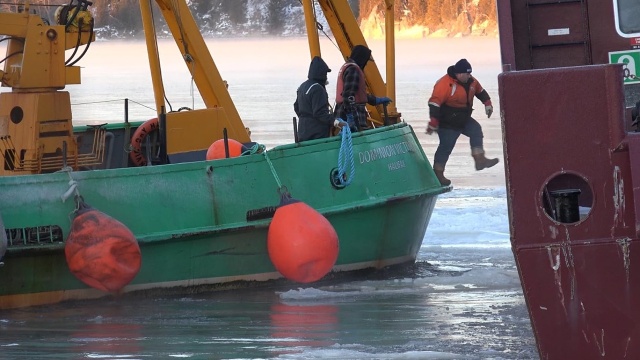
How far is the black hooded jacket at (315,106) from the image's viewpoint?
9.14 m

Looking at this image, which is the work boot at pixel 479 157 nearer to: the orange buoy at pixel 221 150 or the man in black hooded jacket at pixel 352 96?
the man in black hooded jacket at pixel 352 96

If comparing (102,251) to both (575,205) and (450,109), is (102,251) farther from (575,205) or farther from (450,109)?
(450,109)

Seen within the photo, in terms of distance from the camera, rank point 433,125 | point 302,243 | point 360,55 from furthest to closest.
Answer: point 433,125
point 360,55
point 302,243

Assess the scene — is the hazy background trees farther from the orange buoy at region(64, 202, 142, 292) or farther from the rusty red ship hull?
the rusty red ship hull

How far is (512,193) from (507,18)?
868mm

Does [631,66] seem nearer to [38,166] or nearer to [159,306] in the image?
[159,306]

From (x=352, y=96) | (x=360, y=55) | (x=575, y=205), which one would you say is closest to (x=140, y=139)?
(x=352, y=96)

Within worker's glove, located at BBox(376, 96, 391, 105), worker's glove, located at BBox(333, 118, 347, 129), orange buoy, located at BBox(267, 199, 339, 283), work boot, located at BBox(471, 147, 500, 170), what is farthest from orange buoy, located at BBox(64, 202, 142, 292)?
work boot, located at BBox(471, 147, 500, 170)

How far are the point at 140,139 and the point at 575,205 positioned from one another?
6136mm

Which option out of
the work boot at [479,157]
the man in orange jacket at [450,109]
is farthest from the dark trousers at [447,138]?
the work boot at [479,157]

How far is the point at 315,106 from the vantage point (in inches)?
360

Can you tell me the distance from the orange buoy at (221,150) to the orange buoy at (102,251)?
47.5 inches

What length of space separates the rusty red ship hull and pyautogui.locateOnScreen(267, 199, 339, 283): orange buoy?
3.30 meters

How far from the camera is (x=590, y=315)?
4.34 meters
